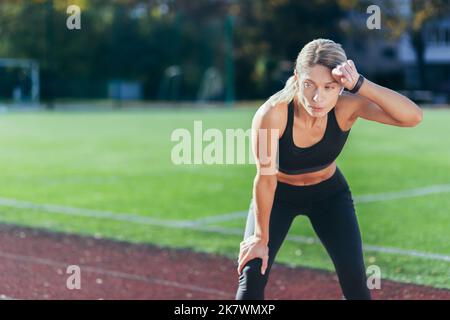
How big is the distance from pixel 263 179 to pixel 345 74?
2.58 ft

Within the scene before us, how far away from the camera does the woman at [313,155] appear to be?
14.6ft

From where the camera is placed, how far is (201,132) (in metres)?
24.5

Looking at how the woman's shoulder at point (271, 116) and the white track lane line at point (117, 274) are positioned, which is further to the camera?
the white track lane line at point (117, 274)

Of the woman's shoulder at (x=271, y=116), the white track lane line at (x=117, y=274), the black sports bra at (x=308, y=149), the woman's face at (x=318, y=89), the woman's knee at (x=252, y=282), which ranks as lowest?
the white track lane line at (x=117, y=274)

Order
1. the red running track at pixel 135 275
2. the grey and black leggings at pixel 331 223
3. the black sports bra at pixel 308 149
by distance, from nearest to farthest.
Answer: the black sports bra at pixel 308 149 → the grey and black leggings at pixel 331 223 → the red running track at pixel 135 275

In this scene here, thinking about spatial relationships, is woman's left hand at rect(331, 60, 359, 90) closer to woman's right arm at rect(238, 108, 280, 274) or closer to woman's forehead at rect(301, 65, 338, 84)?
woman's forehead at rect(301, 65, 338, 84)

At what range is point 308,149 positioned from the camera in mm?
4840

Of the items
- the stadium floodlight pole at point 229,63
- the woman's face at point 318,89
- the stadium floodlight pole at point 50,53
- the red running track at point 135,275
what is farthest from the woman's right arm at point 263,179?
the stadium floodlight pole at point 229,63

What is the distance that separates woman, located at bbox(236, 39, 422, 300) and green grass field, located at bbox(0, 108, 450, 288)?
8.86 feet

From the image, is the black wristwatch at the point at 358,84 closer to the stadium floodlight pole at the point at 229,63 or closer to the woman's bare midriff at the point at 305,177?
the woman's bare midriff at the point at 305,177

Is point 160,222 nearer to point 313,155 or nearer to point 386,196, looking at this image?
point 386,196

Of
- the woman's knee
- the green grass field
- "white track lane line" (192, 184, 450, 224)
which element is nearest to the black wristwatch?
the woman's knee

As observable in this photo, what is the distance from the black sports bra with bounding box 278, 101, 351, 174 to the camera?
4785mm
